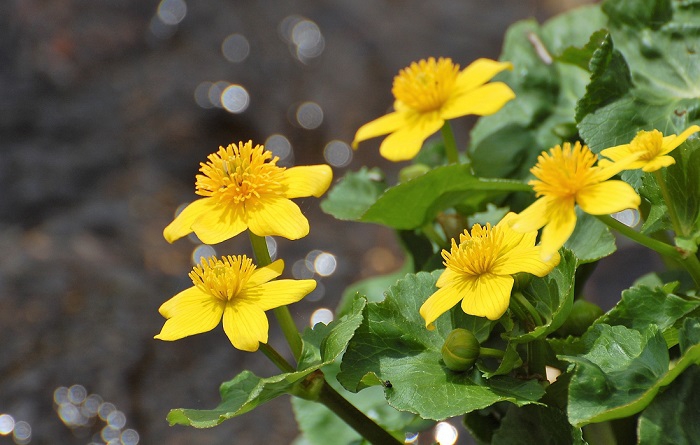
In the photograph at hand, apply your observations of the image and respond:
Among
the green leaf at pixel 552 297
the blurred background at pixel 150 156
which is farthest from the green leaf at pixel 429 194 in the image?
the blurred background at pixel 150 156

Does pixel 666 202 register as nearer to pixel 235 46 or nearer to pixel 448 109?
pixel 448 109

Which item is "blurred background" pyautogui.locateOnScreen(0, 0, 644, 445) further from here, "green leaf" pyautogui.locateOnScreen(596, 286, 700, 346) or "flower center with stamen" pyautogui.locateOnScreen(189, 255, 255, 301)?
"green leaf" pyautogui.locateOnScreen(596, 286, 700, 346)

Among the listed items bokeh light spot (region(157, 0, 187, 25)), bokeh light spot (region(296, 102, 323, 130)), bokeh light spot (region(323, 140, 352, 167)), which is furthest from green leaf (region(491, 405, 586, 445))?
bokeh light spot (region(157, 0, 187, 25))

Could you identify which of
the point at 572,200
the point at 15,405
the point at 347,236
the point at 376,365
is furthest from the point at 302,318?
the point at 572,200

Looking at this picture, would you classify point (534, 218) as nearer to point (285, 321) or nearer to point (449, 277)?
point (449, 277)

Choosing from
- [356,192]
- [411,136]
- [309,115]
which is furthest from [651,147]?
[309,115]
